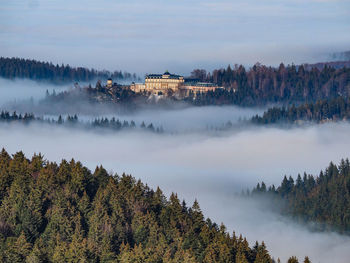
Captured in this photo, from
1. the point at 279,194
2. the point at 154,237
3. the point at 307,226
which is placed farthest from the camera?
the point at 279,194

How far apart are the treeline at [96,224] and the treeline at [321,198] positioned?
55.8 meters

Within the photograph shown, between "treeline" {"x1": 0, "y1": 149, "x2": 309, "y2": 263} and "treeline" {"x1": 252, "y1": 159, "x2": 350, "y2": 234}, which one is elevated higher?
"treeline" {"x1": 0, "y1": 149, "x2": 309, "y2": 263}

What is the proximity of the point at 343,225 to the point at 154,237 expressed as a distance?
68.8m

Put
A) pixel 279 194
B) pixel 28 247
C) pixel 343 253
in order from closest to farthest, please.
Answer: pixel 28 247 → pixel 343 253 → pixel 279 194

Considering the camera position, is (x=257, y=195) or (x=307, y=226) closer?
(x=307, y=226)

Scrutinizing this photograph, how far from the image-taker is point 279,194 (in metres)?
181

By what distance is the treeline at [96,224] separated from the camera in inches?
3290

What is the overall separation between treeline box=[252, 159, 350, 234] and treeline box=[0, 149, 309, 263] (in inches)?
2197

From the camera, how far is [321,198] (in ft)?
536

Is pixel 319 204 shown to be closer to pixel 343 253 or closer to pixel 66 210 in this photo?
pixel 343 253

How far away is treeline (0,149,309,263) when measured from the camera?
83.6m

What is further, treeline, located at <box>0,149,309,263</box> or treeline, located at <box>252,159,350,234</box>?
treeline, located at <box>252,159,350,234</box>

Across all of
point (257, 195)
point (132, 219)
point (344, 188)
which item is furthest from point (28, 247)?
point (257, 195)

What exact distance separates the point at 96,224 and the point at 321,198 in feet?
263
